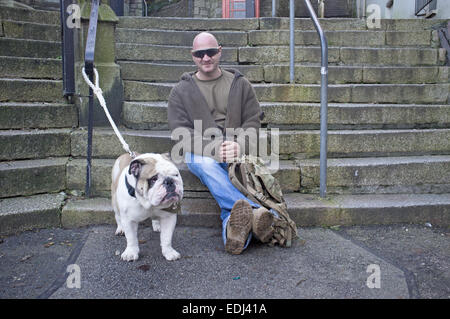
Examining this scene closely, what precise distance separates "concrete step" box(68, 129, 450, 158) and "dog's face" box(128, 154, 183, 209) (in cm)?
134

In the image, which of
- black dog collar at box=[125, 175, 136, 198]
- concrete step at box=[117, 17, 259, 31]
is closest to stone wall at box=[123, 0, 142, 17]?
concrete step at box=[117, 17, 259, 31]

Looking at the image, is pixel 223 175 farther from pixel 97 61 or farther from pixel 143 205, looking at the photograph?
pixel 97 61

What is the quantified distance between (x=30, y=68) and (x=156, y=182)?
2.96m

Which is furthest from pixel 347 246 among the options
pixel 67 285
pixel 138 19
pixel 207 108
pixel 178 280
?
pixel 138 19

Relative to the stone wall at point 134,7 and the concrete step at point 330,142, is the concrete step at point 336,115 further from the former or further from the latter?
the stone wall at point 134,7

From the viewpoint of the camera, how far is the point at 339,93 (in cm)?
502

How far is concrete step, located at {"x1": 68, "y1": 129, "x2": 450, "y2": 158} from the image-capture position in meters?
4.07

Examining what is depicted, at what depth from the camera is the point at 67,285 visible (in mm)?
2547

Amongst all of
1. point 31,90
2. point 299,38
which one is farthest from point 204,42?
point 299,38

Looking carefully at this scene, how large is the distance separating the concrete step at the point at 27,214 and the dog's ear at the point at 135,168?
1221 mm

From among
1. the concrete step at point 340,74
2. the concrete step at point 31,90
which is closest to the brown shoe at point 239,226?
the concrete step at point 31,90

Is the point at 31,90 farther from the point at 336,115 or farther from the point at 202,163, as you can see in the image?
the point at 336,115

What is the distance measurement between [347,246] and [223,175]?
1162mm

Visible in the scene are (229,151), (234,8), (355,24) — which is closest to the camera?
(229,151)
